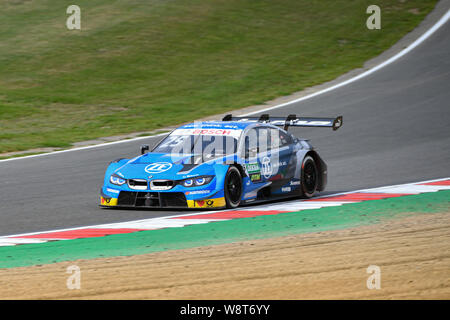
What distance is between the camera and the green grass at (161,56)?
2244cm

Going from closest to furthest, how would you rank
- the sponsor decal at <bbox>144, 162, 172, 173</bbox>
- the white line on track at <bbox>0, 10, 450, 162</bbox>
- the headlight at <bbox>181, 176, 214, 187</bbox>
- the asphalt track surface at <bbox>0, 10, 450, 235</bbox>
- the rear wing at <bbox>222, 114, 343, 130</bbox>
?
the headlight at <bbox>181, 176, 214, 187</bbox> < the sponsor decal at <bbox>144, 162, 172, 173</bbox> < the asphalt track surface at <bbox>0, 10, 450, 235</bbox> < the rear wing at <bbox>222, 114, 343, 130</bbox> < the white line on track at <bbox>0, 10, 450, 162</bbox>

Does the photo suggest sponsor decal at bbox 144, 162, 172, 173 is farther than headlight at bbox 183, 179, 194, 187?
Yes

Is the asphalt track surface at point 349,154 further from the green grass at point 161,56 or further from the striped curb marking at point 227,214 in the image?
the green grass at point 161,56

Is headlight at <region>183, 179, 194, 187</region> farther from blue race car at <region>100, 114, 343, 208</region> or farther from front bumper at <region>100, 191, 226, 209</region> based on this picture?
front bumper at <region>100, 191, 226, 209</region>

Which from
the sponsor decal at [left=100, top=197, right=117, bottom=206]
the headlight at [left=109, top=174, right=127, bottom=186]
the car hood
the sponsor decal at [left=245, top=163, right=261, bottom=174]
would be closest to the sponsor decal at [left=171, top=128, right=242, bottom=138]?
the sponsor decal at [left=245, top=163, right=261, bottom=174]

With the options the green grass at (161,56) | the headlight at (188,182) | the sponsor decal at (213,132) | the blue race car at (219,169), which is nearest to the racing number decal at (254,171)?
the blue race car at (219,169)

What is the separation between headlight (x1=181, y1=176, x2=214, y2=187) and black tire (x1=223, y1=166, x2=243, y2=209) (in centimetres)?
25

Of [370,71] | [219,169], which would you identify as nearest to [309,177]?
[219,169]

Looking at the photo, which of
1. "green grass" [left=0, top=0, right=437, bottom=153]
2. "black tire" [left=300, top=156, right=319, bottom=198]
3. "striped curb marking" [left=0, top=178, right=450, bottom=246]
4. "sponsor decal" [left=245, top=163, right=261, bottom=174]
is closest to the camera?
"striped curb marking" [left=0, top=178, right=450, bottom=246]

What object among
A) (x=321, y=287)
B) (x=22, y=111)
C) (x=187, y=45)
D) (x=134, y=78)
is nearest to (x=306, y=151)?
(x=321, y=287)

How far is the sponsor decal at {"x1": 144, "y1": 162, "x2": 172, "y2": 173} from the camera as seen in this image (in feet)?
38.2

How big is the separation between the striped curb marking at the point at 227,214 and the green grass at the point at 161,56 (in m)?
7.52

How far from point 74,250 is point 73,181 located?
5116 millimetres
